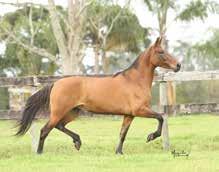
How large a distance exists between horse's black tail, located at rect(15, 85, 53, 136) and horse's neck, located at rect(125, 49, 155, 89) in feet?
5.09

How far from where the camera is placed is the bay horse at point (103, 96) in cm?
1184

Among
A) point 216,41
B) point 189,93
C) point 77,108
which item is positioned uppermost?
point 77,108

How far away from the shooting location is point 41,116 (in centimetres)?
1241

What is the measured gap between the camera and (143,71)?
12.2 metres

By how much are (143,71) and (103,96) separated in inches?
35.6

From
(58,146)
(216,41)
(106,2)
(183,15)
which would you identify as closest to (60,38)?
(106,2)

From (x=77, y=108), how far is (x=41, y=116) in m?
0.80

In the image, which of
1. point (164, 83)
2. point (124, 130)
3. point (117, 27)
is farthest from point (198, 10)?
point (124, 130)

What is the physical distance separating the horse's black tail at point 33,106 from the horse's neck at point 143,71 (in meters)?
1.55

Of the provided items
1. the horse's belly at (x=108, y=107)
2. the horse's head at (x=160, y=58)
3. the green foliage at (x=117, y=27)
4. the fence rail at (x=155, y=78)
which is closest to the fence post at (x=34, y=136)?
the fence rail at (x=155, y=78)

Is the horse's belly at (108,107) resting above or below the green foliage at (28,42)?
above

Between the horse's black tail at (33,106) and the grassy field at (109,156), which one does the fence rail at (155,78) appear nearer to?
the horse's black tail at (33,106)

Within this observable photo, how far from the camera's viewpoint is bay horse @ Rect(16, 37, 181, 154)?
1184 cm

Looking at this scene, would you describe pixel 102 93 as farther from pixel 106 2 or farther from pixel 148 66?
pixel 106 2
